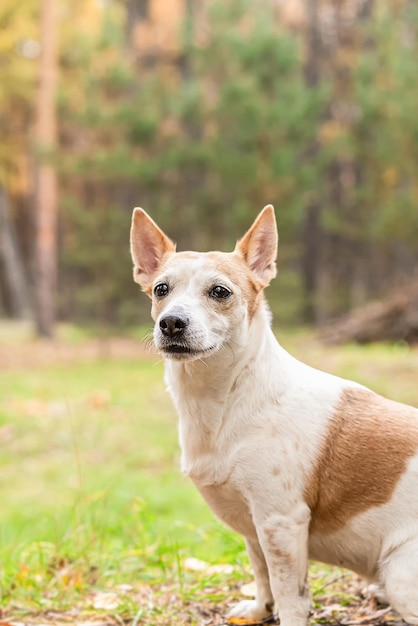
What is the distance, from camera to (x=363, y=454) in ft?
9.30

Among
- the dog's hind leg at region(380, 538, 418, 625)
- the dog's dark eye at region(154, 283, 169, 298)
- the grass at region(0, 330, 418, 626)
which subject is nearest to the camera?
the dog's hind leg at region(380, 538, 418, 625)

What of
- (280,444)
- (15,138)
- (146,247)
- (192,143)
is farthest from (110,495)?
(15,138)

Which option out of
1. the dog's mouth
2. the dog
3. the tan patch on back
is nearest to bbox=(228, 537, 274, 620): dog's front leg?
the dog

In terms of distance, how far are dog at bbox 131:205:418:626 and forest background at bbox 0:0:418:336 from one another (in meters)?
13.2

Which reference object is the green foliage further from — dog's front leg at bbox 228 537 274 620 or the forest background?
dog's front leg at bbox 228 537 274 620

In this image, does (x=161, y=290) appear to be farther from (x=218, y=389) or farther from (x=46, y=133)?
(x=46, y=133)

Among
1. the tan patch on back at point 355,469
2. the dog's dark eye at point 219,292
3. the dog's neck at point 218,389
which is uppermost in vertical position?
the dog's dark eye at point 219,292

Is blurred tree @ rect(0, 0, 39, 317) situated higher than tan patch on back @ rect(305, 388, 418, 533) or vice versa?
blurred tree @ rect(0, 0, 39, 317)

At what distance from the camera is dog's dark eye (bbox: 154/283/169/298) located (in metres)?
3.06

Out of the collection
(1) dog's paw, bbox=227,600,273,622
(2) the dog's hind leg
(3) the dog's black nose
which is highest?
(3) the dog's black nose

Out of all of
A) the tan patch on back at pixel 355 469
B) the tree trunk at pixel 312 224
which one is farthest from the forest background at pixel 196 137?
the tan patch on back at pixel 355 469

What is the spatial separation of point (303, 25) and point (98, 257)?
1548 cm

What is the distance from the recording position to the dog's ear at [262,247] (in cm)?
318

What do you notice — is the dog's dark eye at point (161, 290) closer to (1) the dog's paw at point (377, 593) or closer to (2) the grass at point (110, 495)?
(2) the grass at point (110, 495)
